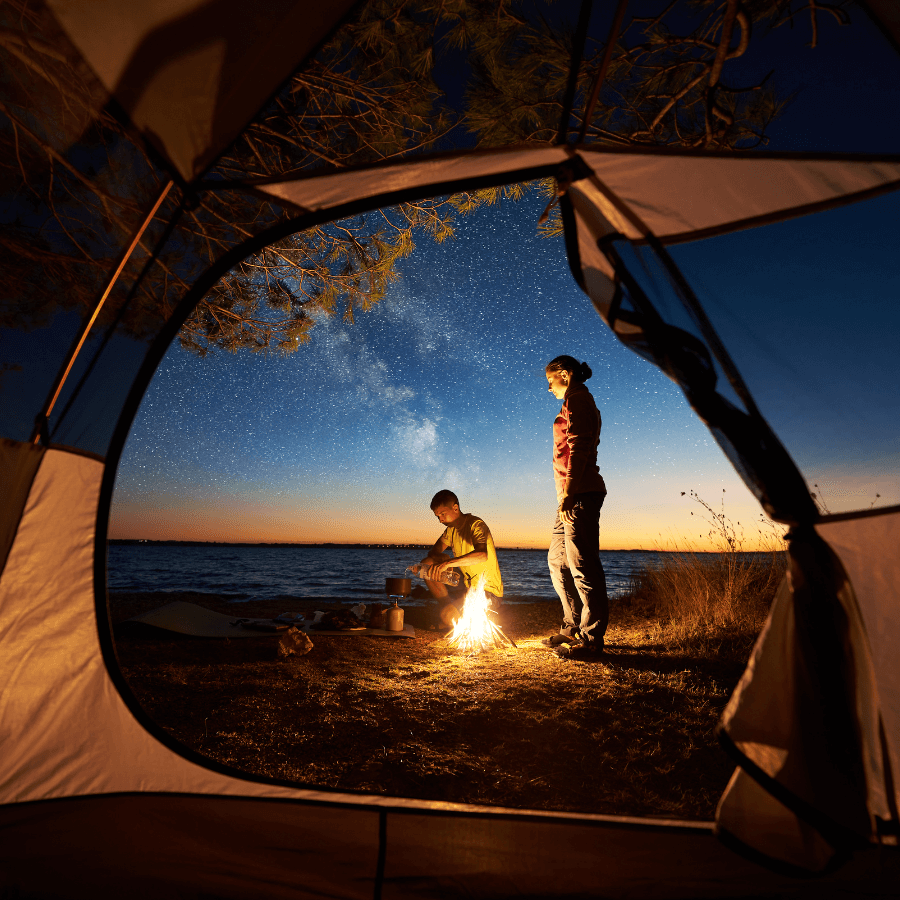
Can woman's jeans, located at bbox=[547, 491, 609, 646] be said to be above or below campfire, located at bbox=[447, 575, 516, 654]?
above

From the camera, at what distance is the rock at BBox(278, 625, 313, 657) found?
3178 mm

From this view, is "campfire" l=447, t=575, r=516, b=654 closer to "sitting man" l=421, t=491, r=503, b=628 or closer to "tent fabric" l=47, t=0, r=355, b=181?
"sitting man" l=421, t=491, r=503, b=628

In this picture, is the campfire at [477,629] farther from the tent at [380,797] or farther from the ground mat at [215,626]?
the tent at [380,797]

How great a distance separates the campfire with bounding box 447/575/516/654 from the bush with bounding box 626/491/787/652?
1.24m

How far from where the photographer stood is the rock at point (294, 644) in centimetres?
318

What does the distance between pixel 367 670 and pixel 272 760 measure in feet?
3.94

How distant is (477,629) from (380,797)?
7.68ft

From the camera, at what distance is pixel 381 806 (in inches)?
54.6

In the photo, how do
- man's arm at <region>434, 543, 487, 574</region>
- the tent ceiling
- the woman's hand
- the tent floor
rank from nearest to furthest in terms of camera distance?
the tent floor, the tent ceiling, the woman's hand, man's arm at <region>434, 543, 487, 574</region>

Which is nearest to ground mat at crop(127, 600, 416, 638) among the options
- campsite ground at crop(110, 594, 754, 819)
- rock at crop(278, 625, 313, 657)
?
campsite ground at crop(110, 594, 754, 819)

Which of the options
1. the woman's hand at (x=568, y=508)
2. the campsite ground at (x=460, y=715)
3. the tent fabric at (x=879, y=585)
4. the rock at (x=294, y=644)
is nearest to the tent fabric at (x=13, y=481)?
the campsite ground at (x=460, y=715)

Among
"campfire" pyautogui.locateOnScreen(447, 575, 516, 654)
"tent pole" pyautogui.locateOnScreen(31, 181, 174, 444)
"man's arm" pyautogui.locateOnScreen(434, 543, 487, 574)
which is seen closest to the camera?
"tent pole" pyautogui.locateOnScreen(31, 181, 174, 444)

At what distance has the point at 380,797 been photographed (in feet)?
4.65

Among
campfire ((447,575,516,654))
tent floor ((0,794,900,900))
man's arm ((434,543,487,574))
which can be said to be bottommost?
tent floor ((0,794,900,900))
